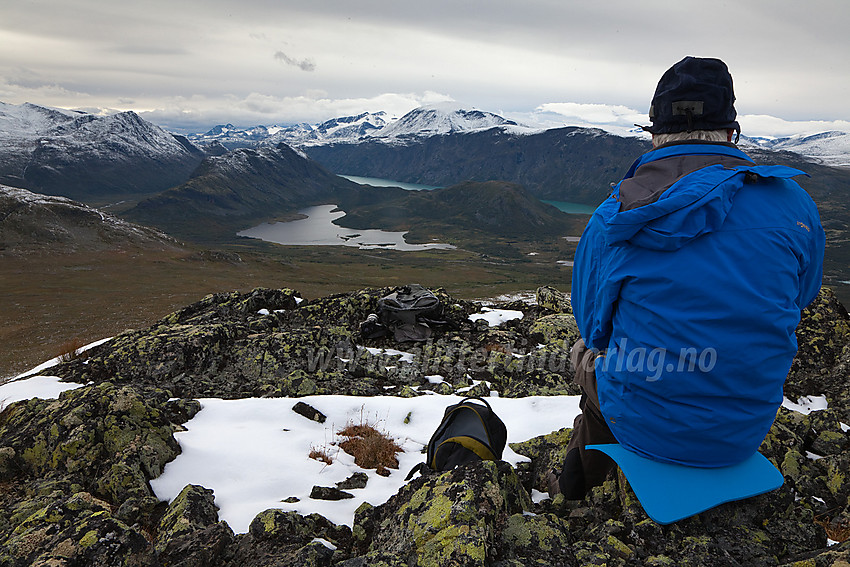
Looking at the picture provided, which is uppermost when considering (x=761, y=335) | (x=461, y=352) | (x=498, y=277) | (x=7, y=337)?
(x=761, y=335)

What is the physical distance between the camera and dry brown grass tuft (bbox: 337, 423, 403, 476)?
5.41 m

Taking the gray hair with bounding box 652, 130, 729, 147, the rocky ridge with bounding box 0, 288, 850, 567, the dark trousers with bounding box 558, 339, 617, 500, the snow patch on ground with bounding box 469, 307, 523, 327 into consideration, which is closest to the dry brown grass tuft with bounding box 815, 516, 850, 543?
the rocky ridge with bounding box 0, 288, 850, 567

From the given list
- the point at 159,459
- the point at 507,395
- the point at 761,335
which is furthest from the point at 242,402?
the point at 761,335

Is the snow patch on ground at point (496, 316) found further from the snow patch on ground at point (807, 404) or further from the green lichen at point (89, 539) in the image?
the green lichen at point (89, 539)

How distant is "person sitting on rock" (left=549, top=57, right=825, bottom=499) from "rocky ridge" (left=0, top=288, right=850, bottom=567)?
2.38 ft

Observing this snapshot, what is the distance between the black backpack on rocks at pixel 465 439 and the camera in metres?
4.13

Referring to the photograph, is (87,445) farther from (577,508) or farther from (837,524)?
(837,524)

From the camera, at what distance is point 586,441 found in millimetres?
3955

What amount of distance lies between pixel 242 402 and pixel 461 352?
5.77 metres

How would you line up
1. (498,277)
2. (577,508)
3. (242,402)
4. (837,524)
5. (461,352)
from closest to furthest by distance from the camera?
(837,524) → (577,508) → (242,402) → (461,352) → (498,277)

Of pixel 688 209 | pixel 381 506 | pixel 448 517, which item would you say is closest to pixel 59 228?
pixel 381 506

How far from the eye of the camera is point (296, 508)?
13.9 ft

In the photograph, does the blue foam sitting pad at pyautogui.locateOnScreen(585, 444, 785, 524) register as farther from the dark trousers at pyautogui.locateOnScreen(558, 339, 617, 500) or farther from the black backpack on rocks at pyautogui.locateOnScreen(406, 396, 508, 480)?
the black backpack on rocks at pyautogui.locateOnScreen(406, 396, 508, 480)

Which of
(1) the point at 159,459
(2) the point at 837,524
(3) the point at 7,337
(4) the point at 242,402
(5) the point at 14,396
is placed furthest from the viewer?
(3) the point at 7,337
